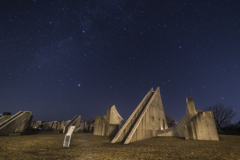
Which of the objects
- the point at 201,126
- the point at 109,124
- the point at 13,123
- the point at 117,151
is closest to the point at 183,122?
the point at 201,126

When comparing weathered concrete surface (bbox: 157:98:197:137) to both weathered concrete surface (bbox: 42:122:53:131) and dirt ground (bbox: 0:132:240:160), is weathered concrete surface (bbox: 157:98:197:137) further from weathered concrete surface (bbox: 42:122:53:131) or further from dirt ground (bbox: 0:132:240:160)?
weathered concrete surface (bbox: 42:122:53:131)

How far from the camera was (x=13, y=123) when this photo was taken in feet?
39.4

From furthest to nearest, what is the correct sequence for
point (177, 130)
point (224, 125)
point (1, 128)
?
point (224, 125), point (177, 130), point (1, 128)

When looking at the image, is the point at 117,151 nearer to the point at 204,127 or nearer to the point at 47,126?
the point at 204,127

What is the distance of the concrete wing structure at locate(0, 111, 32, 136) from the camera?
432 inches

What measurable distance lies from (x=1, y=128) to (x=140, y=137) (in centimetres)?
1334

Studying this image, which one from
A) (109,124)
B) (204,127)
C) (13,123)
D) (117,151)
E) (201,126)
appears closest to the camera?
(117,151)

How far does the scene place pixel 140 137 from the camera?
888 cm

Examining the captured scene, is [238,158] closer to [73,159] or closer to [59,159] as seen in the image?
[73,159]

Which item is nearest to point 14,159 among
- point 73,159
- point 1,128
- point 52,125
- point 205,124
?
point 73,159

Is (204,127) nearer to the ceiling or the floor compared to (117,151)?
nearer to the ceiling

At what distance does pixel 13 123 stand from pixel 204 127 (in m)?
18.9

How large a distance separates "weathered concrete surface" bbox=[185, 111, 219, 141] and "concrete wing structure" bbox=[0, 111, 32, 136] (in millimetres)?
17956

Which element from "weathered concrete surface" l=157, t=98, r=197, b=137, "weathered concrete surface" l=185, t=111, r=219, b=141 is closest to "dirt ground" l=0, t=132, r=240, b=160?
"weathered concrete surface" l=185, t=111, r=219, b=141
